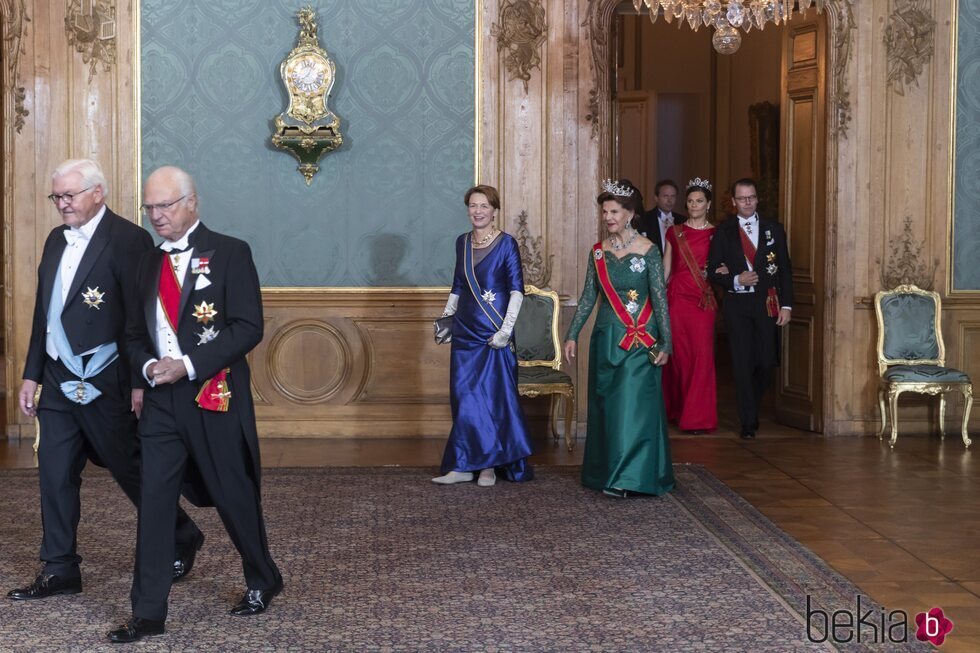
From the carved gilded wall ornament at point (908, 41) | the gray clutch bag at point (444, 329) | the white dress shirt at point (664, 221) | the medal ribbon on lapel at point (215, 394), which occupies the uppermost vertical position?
the carved gilded wall ornament at point (908, 41)

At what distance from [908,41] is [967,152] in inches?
30.3

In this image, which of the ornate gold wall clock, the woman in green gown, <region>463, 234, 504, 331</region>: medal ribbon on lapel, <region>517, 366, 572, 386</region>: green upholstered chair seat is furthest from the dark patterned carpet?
the ornate gold wall clock

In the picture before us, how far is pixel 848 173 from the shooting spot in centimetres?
795

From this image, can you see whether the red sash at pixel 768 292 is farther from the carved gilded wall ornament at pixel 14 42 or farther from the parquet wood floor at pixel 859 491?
the carved gilded wall ornament at pixel 14 42

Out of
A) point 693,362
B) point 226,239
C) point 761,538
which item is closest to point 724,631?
point 761,538

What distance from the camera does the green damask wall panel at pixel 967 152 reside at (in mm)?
7980

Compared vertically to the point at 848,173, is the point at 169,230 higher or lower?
lower

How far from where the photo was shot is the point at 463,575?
4.69 meters

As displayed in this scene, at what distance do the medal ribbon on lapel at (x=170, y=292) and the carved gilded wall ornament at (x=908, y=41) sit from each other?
5.36 m

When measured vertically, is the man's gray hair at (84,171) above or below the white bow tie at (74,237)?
above

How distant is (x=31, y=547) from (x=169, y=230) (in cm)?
179

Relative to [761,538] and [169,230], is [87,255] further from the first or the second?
[761,538]

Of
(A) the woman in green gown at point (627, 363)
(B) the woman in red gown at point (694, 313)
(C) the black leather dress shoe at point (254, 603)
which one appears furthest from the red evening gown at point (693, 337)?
(C) the black leather dress shoe at point (254, 603)

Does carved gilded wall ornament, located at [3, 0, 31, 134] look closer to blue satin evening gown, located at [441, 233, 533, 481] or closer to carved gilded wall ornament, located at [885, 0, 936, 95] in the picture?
blue satin evening gown, located at [441, 233, 533, 481]
